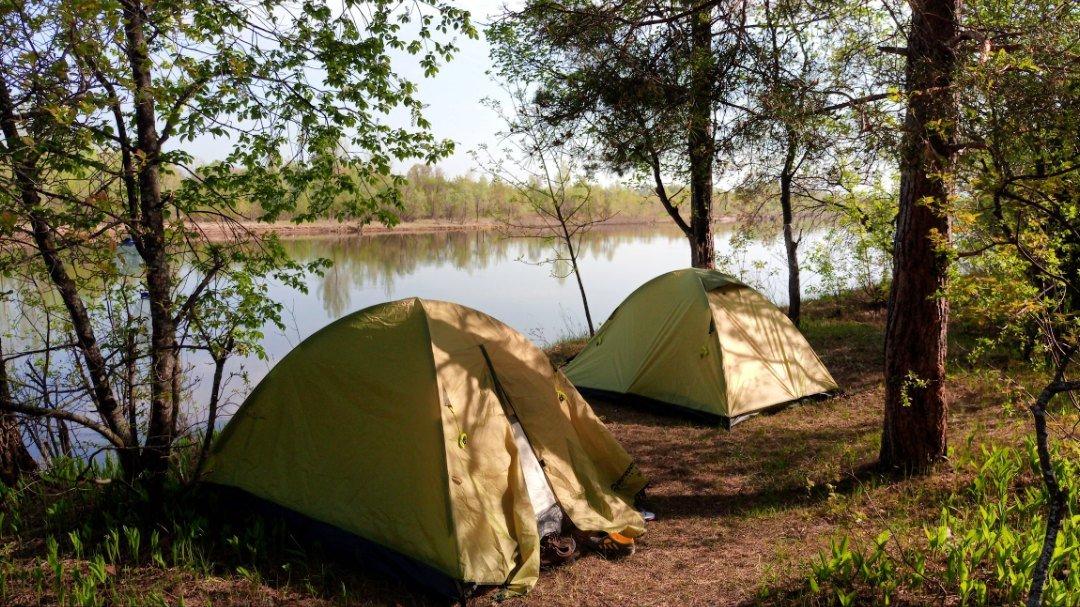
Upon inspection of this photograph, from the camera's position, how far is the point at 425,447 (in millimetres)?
4035

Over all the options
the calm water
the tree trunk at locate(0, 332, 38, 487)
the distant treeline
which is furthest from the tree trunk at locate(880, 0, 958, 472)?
the distant treeline

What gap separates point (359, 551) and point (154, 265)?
2.26m

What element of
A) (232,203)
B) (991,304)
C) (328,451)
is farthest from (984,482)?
(232,203)

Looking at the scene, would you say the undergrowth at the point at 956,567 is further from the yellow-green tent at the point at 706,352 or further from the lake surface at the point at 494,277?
the lake surface at the point at 494,277

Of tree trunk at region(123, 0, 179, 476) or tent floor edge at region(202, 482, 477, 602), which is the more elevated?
tree trunk at region(123, 0, 179, 476)

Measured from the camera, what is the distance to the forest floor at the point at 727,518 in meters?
3.66

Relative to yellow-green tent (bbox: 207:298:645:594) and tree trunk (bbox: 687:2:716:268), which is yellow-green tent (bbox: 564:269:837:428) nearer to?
tree trunk (bbox: 687:2:716:268)

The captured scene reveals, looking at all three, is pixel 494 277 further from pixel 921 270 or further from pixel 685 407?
pixel 921 270

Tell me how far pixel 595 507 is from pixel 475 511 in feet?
3.20

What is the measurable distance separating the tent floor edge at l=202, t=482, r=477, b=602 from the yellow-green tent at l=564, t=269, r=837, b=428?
376 centimetres

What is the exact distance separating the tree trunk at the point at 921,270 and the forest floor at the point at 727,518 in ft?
0.65

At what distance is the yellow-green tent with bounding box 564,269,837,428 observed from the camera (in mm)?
6961

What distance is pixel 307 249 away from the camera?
25375mm

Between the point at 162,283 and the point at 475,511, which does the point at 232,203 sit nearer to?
the point at 162,283
